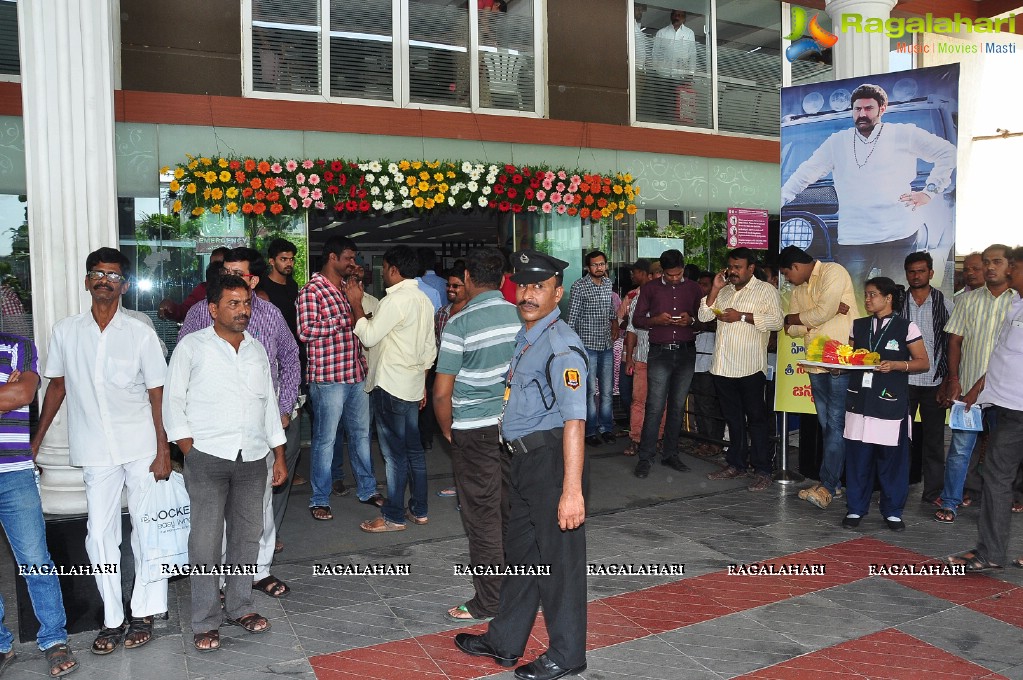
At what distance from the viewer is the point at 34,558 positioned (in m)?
4.38

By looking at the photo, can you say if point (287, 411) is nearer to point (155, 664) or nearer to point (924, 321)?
point (155, 664)

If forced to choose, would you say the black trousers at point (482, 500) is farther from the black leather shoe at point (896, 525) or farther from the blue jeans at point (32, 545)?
the black leather shoe at point (896, 525)

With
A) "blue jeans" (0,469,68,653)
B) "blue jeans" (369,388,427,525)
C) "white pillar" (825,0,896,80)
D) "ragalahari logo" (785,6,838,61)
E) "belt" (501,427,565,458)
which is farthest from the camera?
"ragalahari logo" (785,6,838,61)

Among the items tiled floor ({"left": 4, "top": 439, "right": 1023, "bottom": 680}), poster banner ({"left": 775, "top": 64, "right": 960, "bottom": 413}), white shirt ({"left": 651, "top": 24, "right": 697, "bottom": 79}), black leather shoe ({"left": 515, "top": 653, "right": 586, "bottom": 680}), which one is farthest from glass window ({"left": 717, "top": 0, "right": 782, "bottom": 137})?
black leather shoe ({"left": 515, "top": 653, "right": 586, "bottom": 680})

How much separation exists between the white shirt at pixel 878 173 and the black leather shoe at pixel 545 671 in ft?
16.9

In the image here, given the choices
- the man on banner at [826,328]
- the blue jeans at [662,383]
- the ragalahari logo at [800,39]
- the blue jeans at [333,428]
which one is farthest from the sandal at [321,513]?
the ragalahari logo at [800,39]

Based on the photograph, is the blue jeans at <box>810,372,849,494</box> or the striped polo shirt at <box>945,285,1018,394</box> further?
the blue jeans at <box>810,372,849,494</box>

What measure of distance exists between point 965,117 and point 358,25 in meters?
12.4

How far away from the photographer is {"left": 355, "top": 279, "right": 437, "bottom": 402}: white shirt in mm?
6355

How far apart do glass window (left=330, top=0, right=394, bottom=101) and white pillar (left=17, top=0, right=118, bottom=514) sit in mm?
4746

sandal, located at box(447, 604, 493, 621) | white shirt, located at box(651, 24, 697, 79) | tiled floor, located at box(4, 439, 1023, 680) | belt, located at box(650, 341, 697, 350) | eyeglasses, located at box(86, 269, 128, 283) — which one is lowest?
tiled floor, located at box(4, 439, 1023, 680)

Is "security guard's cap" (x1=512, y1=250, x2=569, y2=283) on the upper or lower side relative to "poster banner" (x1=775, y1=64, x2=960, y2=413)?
lower

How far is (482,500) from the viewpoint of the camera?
5.09 meters

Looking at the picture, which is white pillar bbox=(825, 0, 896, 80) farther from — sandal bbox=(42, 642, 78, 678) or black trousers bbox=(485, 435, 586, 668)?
sandal bbox=(42, 642, 78, 678)
